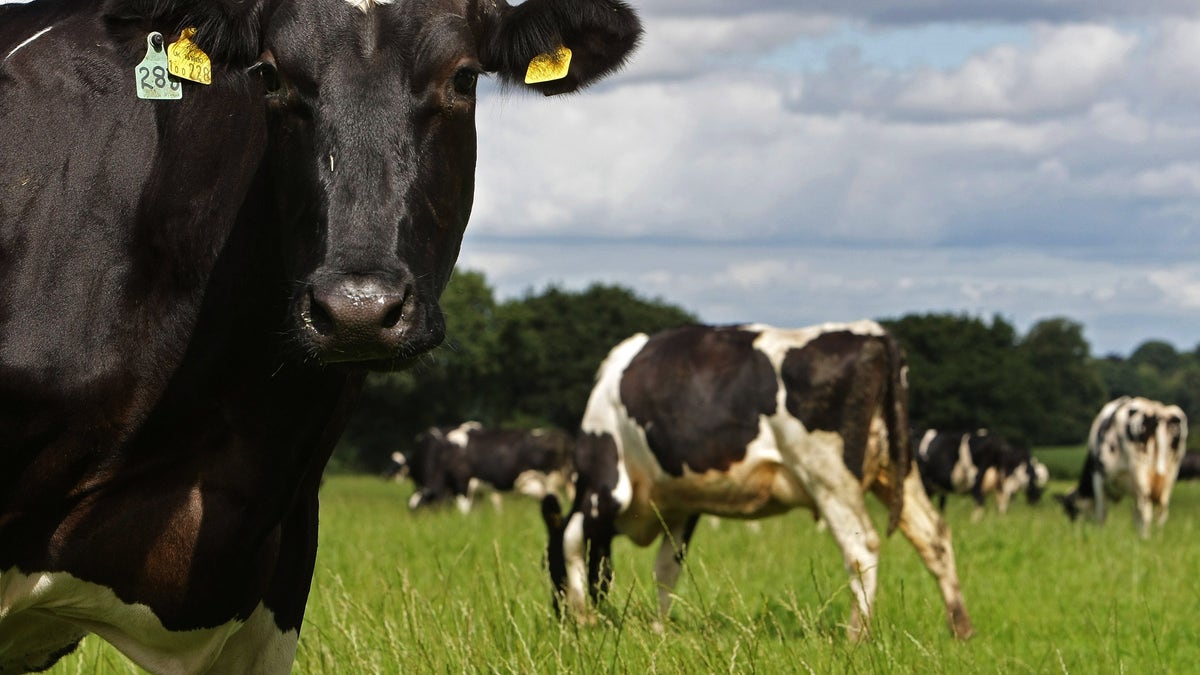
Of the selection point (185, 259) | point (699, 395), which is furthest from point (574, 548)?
point (185, 259)

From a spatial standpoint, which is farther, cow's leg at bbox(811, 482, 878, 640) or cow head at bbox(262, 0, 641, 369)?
cow's leg at bbox(811, 482, 878, 640)

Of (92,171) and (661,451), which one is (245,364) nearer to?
(92,171)

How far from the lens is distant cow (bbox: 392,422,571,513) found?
33.5 meters

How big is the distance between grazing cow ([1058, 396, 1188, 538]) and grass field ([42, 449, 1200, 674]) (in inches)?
121

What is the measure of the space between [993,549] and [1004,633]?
415 cm

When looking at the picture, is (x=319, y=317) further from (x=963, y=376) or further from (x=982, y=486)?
(x=963, y=376)

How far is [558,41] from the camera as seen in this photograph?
402 cm

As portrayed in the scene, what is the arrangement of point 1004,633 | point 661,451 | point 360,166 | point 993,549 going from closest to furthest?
point 360,166
point 1004,633
point 661,451
point 993,549

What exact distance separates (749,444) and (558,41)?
6.25 meters

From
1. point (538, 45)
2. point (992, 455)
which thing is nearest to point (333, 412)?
point (538, 45)

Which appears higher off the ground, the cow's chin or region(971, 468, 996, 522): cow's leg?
the cow's chin

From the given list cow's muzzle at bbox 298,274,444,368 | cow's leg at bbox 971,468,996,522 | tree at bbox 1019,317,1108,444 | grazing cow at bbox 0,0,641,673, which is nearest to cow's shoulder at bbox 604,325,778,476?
grazing cow at bbox 0,0,641,673

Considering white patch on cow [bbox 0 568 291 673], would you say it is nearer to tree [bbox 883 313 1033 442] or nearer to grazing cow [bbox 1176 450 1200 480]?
grazing cow [bbox 1176 450 1200 480]

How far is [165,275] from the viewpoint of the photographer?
3832 mm
